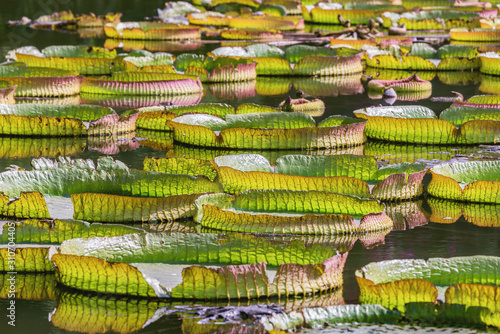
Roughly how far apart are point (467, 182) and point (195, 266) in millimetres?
3028

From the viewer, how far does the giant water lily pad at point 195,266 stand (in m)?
4.73

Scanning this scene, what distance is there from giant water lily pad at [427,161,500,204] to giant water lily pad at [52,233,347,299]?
6.99 ft

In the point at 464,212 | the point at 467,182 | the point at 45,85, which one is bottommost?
the point at 464,212

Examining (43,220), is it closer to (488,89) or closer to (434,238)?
(434,238)

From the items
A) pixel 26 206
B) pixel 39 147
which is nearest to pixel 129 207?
pixel 26 206

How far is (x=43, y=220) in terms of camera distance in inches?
214

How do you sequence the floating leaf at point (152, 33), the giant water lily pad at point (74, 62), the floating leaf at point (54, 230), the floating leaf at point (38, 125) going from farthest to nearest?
the floating leaf at point (152, 33)
the giant water lily pad at point (74, 62)
the floating leaf at point (38, 125)
the floating leaf at point (54, 230)

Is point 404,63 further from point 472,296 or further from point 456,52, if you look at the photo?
point 472,296

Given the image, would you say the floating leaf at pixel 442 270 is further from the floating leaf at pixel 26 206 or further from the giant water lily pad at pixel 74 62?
the giant water lily pad at pixel 74 62

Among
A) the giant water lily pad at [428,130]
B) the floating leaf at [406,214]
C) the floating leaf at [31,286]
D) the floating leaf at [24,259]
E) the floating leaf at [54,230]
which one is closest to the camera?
the floating leaf at [31,286]

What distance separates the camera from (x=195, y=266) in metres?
4.69

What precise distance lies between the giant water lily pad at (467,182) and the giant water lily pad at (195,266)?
2.13 metres

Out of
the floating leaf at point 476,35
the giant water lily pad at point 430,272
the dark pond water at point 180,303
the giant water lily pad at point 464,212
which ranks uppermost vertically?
the giant water lily pad at point 430,272

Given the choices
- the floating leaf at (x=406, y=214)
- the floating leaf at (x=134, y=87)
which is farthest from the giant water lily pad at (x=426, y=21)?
the floating leaf at (x=406, y=214)
